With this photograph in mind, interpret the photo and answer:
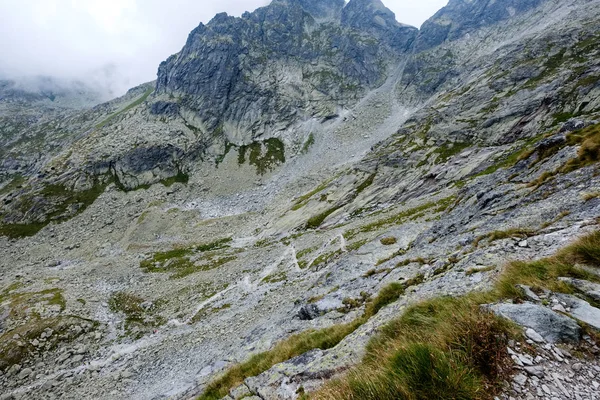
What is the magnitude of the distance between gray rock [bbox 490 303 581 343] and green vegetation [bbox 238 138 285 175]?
106168 millimetres

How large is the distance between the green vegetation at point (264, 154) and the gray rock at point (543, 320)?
4180 inches

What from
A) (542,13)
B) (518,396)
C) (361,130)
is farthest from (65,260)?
(542,13)

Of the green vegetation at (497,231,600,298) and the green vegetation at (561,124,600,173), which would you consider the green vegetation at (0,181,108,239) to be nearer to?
the green vegetation at (497,231,600,298)

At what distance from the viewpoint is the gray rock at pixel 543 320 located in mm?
4742

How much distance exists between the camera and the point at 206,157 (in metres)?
121

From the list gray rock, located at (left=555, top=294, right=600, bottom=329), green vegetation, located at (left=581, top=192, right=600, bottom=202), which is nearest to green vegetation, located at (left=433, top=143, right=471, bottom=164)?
green vegetation, located at (left=581, top=192, right=600, bottom=202)

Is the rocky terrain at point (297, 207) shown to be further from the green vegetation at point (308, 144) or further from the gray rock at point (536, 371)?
the green vegetation at point (308, 144)

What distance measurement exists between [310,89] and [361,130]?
45786 mm

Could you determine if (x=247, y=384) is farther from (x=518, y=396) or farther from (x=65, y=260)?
(x=65, y=260)

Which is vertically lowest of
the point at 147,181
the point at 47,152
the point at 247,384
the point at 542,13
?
the point at 247,384

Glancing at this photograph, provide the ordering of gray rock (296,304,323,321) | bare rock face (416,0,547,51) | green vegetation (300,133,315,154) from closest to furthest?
gray rock (296,304,323,321) < green vegetation (300,133,315,154) < bare rock face (416,0,547,51)

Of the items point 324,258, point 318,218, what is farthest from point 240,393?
point 318,218

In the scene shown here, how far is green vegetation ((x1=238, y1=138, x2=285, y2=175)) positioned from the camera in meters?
113

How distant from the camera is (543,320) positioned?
5.11 meters
